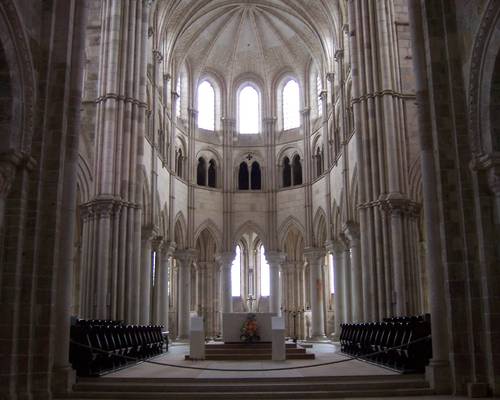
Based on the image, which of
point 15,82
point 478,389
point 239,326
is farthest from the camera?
point 239,326

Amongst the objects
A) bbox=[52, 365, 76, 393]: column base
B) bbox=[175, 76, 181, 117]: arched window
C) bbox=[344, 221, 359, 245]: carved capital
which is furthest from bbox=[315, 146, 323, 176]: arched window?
bbox=[52, 365, 76, 393]: column base

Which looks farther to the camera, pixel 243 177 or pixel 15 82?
pixel 243 177

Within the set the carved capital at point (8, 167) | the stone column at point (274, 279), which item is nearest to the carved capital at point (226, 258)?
the stone column at point (274, 279)

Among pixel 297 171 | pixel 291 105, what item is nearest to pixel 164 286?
pixel 297 171

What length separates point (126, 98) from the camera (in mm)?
26000

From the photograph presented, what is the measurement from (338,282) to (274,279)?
6.22m

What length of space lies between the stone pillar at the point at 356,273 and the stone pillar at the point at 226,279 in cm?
1141

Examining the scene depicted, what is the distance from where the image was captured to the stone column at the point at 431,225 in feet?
41.5

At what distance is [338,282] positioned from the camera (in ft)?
119

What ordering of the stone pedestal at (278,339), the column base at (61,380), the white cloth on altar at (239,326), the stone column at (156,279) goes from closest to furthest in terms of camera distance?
the column base at (61,380)
the stone pedestal at (278,339)
the white cloth on altar at (239,326)
the stone column at (156,279)

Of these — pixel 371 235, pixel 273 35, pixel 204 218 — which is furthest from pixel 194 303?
pixel 371 235

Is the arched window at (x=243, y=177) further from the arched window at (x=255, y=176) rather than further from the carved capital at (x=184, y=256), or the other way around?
the carved capital at (x=184, y=256)

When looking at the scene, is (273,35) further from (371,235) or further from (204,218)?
(371,235)

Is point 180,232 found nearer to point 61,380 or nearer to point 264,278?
point 264,278
